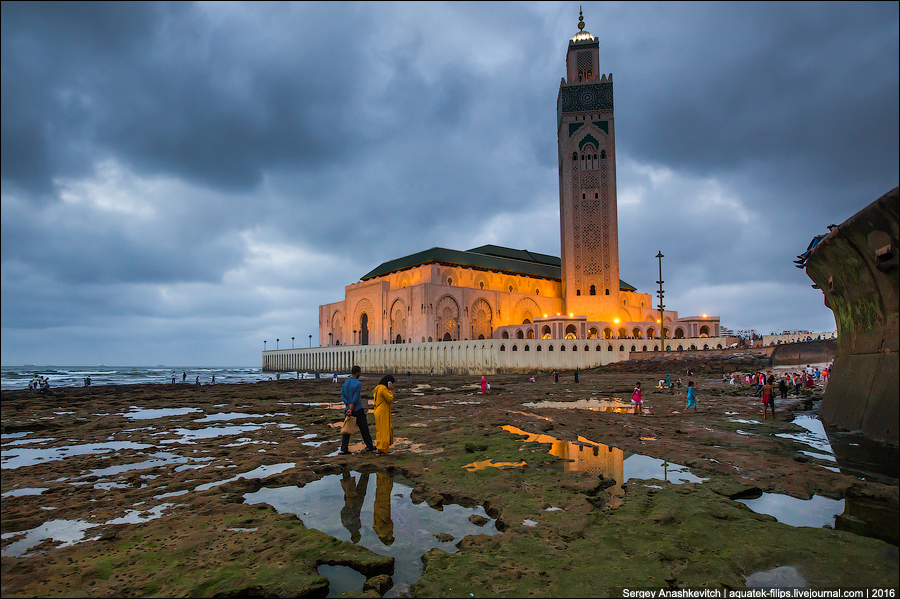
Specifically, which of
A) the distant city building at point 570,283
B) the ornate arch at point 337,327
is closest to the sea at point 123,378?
the ornate arch at point 337,327

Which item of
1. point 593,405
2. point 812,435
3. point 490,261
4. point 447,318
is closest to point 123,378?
point 447,318

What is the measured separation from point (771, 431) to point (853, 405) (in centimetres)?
161

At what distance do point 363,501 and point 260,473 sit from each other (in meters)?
2.47

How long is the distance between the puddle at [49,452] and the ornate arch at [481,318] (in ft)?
156

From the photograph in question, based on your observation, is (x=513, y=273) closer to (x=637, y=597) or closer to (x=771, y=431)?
(x=771, y=431)

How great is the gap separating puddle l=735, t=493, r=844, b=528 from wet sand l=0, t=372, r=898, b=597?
0.56 feet

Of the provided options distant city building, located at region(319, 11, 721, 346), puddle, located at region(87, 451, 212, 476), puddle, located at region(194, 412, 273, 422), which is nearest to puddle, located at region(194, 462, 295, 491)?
puddle, located at region(87, 451, 212, 476)

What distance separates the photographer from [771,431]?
997 centimetres

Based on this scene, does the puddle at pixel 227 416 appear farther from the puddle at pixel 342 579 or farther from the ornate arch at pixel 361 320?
the ornate arch at pixel 361 320

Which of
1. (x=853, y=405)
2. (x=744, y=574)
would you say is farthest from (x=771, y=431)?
(x=744, y=574)

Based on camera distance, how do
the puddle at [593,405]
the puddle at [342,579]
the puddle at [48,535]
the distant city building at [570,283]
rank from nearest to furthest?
the puddle at [342,579], the puddle at [48,535], the puddle at [593,405], the distant city building at [570,283]

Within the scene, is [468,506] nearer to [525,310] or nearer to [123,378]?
[525,310]

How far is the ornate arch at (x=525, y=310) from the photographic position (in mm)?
60688

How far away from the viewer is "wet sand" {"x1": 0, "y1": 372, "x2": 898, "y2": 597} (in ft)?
11.6
